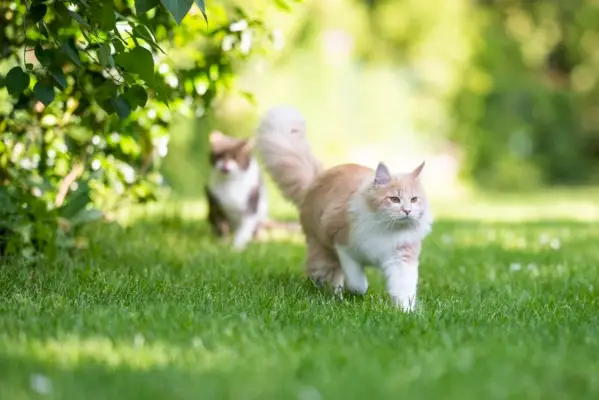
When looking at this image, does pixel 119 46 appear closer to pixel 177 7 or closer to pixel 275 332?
pixel 177 7

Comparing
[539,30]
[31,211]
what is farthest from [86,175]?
[539,30]

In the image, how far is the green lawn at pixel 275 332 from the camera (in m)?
2.52

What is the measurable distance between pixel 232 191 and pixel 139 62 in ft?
11.8

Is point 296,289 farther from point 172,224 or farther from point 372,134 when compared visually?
point 372,134

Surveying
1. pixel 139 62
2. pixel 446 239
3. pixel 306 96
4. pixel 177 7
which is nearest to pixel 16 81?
pixel 139 62

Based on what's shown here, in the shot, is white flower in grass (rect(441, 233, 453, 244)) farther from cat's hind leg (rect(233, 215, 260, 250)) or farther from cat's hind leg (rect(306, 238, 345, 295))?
cat's hind leg (rect(306, 238, 345, 295))

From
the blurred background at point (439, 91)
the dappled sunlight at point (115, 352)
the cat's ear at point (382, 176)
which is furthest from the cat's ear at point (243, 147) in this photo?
the dappled sunlight at point (115, 352)

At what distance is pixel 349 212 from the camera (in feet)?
14.3

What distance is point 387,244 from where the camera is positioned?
4219mm

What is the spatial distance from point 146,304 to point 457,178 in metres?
13.2

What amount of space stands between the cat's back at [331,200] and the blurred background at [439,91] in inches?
252

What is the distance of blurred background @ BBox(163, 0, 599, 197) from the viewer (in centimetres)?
1334

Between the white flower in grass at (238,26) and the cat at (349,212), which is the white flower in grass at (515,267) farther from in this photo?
the white flower in grass at (238,26)

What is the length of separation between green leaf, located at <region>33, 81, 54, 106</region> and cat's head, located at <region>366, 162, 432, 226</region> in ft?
4.99
